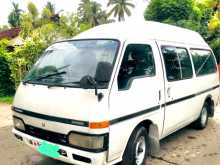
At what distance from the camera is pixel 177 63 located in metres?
5.49

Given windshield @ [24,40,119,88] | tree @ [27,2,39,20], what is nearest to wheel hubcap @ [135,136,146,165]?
windshield @ [24,40,119,88]

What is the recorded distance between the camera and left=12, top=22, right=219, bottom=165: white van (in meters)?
3.64

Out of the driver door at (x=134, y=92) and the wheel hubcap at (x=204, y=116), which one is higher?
the driver door at (x=134, y=92)

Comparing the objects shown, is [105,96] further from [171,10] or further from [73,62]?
[171,10]

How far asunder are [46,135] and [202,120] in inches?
172

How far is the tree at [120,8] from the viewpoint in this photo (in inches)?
1953

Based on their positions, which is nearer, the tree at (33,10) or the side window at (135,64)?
the side window at (135,64)

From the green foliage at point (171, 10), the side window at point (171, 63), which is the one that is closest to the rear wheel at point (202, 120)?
the side window at point (171, 63)

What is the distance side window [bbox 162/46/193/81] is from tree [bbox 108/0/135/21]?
44.4m

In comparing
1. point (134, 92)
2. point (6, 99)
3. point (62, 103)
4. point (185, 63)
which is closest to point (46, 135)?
point (62, 103)

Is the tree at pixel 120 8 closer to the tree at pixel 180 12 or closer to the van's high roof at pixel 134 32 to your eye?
the tree at pixel 180 12

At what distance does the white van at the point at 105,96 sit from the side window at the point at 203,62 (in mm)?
849

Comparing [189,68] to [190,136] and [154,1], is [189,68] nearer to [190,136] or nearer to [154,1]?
[190,136]

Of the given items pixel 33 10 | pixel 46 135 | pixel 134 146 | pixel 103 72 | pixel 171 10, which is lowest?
pixel 134 146
